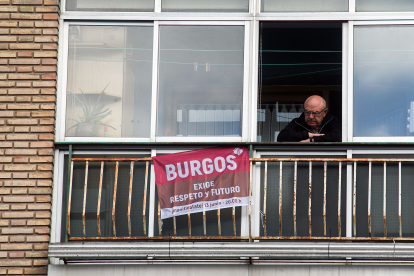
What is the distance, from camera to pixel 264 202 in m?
5.94

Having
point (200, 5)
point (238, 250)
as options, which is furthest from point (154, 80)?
point (238, 250)

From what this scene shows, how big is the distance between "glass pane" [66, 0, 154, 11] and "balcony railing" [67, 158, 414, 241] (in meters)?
1.64

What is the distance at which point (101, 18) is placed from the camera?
6.45m

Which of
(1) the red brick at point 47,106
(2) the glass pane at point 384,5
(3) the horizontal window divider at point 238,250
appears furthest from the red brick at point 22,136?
(2) the glass pane at point 384,5

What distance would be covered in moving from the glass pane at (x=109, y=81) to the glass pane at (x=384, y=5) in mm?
2217

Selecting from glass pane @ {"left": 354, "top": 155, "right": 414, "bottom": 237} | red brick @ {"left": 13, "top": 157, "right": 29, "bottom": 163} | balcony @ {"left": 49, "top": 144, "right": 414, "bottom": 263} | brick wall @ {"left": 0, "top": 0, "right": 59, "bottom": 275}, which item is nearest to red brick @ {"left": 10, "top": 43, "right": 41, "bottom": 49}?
brick wall @ {"left": 0, "top": 0, "right": 59, "bottom": 275}

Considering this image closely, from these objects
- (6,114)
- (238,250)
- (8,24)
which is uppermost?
(8,24)

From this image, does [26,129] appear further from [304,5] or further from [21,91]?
[304,5]

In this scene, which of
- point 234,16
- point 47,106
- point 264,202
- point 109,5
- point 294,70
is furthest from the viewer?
point 294,70

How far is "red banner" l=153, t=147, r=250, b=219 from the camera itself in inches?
235

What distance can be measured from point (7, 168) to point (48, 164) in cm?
41

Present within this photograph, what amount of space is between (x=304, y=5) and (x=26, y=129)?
3.13 metres

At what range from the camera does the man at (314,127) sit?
6.09 m

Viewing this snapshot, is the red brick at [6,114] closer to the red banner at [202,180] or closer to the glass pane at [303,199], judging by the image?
the red banner at [202,180]
